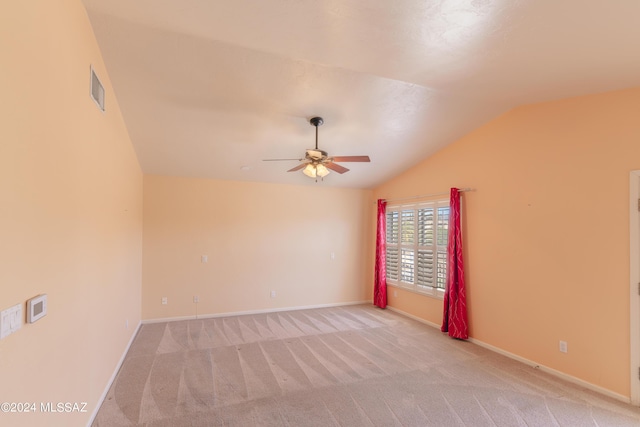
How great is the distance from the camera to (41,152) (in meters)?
1.50

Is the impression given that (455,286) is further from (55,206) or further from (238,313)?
(55,206)

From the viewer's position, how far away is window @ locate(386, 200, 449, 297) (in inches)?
186

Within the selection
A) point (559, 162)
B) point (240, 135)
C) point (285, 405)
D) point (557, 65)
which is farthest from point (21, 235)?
point (559, 162)

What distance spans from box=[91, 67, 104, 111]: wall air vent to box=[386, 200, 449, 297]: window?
14.8ft

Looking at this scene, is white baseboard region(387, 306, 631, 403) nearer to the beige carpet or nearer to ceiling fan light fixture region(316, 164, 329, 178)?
the beige carpet

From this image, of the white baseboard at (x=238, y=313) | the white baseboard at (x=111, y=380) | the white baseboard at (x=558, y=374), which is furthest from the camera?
the white baseboard at (x=238, y=313)

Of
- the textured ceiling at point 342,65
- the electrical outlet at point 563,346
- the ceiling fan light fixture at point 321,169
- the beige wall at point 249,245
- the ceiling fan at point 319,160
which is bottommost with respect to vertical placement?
the electrical outlet at point 563,346

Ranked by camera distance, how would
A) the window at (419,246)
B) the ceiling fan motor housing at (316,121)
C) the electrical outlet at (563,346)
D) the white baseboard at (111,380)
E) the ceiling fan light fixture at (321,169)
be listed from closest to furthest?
1. the white baseboard at (111,380)
2. the electrical outlet at (563,346)
3. the ceiling fan light fixture at (321,169)
4. the ceiling fan motor housing at (316,121)
5. the window at (419,246)

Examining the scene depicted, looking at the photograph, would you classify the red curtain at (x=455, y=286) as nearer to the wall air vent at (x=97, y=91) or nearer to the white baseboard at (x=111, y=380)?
the white baseboard at (x=111, y=380)

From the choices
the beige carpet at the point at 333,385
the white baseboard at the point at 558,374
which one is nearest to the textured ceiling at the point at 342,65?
the beige carpet at the point at 333,385

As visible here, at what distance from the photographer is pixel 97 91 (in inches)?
92.9

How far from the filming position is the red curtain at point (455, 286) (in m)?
4.18

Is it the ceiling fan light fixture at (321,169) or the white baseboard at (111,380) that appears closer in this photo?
the white baseboard at (111,380)

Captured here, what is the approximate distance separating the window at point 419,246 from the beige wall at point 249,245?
32.4 inches
